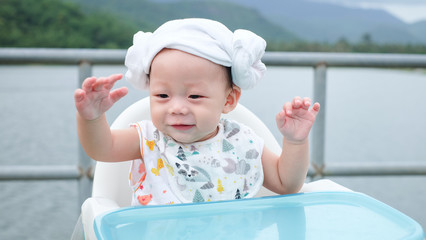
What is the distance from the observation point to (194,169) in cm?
103

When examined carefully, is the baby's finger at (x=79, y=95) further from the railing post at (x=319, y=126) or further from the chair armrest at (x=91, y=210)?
the railing post at (x=319, y=126)

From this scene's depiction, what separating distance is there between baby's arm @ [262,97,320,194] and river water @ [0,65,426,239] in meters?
0.47

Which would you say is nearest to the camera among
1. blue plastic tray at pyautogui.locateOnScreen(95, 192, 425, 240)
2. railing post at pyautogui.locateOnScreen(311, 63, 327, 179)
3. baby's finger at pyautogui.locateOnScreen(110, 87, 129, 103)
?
blue plastic tray at pyautogui.locateOnScreen(95, 192, 425, 240)

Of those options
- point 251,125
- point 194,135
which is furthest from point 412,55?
point 194,135

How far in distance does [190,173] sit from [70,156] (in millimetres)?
2308

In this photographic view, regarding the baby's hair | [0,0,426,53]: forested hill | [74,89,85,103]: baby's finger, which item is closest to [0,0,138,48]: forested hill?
[0,0,426,53]: forested hill

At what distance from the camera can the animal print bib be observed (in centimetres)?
103

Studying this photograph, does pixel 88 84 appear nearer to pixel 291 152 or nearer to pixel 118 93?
pixel 118 93

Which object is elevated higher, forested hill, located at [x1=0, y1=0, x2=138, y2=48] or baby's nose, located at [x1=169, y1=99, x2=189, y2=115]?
forested hill, located at [x1=0, y1=0, x2=138, y2=48]

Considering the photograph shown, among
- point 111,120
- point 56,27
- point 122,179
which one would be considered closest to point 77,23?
point 56,27

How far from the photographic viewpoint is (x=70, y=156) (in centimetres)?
316

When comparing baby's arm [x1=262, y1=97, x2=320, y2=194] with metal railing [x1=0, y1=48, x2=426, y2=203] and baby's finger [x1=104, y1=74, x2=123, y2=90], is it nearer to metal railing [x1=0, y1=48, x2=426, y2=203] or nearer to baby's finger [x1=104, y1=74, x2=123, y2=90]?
baby's finger [x1=104, y1=74, x2=123, y2=90]

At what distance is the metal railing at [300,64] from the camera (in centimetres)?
169

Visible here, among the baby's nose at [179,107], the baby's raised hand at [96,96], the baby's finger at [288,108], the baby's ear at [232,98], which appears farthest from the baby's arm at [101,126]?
the baby's finger at [288,108]
